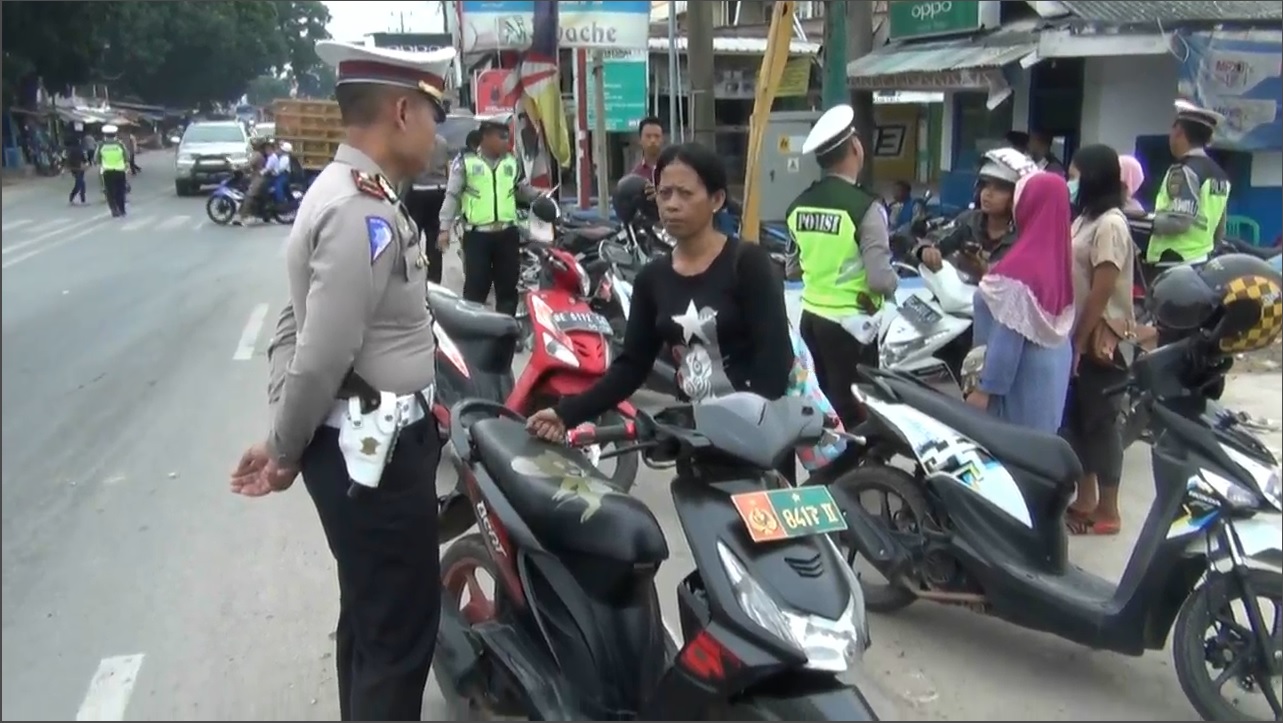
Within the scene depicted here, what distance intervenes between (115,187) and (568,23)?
6876 millimetres

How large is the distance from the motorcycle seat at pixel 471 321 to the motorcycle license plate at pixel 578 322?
0.34 m

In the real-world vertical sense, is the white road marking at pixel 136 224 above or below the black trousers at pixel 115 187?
below

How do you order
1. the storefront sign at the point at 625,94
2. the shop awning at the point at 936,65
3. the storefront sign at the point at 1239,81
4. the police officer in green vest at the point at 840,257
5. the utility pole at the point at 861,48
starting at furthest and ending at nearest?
1. the storefront sign at the point at 625,94
2. the utility pole at the point at 861,48
3. the shop awning at the point at 936,65
4. the storefront sign at the point at 1239,81
5. the police officer in green vest at the point at 840,257

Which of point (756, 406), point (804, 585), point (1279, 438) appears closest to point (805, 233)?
point (756, 406)

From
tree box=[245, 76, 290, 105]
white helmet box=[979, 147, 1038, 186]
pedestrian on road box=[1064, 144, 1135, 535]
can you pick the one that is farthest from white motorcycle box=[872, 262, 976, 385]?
tree box=[245, 76, 290, 105]

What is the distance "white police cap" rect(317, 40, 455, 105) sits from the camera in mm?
2359

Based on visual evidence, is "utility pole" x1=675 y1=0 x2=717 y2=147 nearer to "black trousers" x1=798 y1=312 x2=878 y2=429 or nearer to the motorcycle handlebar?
"black trousers" x1=798 y1=312 x2=878 y2=429

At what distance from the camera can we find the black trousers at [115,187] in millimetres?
3107

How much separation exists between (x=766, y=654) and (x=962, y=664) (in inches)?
62.7

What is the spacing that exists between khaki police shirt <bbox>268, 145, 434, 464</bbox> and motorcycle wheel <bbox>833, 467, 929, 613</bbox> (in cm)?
186

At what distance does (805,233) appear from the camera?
4453mm

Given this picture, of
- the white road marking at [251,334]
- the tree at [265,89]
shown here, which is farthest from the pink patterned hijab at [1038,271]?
the white road marking at [251,334]

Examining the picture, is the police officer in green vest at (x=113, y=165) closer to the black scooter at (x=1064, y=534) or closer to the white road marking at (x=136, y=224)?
the white road marking at (x=136, y=224)

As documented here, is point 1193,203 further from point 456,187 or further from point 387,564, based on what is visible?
point 387,564
